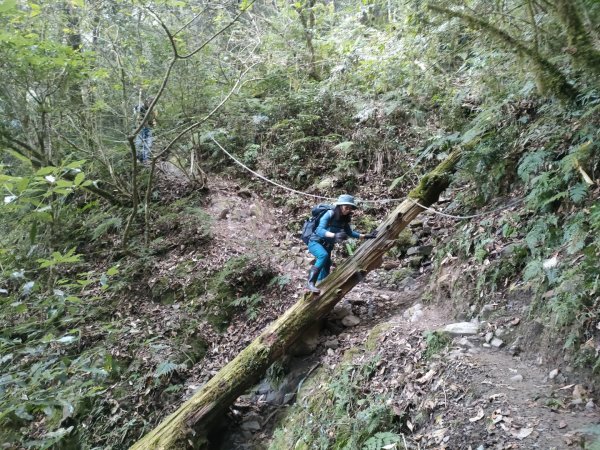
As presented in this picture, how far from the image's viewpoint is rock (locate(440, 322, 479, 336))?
15.3 feet

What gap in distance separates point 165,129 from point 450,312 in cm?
790

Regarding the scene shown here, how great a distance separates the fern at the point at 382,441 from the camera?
150 inches

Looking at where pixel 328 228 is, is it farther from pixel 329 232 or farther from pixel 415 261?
pixel 415 261

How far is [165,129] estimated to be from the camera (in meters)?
10.1

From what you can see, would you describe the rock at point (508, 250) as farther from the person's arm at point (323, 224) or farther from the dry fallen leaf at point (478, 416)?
the person's arm at point (323, 224)

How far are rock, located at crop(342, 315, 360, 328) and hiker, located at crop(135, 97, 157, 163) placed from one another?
647cm

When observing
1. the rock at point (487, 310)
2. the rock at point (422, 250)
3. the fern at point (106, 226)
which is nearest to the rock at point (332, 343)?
the rock at point (487, 310)

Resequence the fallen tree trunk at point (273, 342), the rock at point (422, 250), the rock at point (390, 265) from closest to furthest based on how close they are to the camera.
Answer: the fallen tree trunk at point (273, 342)
the rock at point (422, 250)
the rock at point (390, 265)

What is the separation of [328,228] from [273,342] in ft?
6.15

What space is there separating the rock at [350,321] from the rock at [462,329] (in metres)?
1.74

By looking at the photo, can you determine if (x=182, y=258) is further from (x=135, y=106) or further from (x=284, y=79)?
(x=284, y=79)

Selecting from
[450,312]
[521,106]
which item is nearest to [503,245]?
[450,312]

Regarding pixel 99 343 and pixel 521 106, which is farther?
pixel 99 343

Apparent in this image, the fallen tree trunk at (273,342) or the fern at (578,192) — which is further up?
the fern at (578,192)
